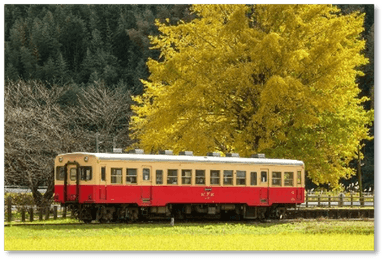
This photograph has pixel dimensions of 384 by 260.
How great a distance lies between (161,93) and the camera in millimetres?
39250

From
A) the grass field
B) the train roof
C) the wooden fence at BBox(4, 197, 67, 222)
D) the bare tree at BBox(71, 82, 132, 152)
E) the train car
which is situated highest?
the bare tree at BBox(71, 82, 132, 152)

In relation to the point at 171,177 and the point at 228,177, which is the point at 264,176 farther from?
the point at 171,177

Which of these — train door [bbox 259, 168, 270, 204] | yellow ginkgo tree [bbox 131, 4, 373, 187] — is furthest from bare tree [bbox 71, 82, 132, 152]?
train door [bbox 259, 168, 270, 204]

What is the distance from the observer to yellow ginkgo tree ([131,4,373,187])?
3416 centimetres

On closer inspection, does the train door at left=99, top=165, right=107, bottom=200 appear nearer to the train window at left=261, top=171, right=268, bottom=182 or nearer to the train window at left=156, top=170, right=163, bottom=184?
the train window at left=156, top=170, right=163, bottom=184

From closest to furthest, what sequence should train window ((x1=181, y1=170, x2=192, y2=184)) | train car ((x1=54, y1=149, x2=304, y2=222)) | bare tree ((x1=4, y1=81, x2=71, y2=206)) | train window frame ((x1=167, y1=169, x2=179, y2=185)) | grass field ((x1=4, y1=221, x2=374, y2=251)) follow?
grass field ((x1=4, y1=221, x2=374, y2=251))
train car ((x1=54, y1=149, x2=304, y2=222))
train window frame ((x1=167, y1=169, x2=179, y2=185))
train window ((x1=181, y1=170, x2=192, y2=184))
bare tree ((x1=4, y1=81, x2=71, y2=206))

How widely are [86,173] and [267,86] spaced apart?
8.09m

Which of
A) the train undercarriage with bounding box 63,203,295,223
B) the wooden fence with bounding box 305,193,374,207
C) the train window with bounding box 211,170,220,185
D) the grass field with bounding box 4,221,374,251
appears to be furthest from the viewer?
the wooden fence with bounding box 305,193,374,207

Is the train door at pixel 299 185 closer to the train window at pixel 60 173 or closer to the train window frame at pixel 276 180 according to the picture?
the train window frame at pixel 276 180

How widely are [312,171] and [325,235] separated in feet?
38.3

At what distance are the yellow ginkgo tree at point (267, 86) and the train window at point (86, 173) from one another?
20.1 ft

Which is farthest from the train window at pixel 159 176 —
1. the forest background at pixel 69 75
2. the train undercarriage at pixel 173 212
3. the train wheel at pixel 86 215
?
the forest background at pixel 69 75

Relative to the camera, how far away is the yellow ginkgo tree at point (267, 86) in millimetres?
34156

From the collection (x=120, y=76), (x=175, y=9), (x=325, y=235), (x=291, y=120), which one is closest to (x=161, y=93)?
(x=291, y=120)
